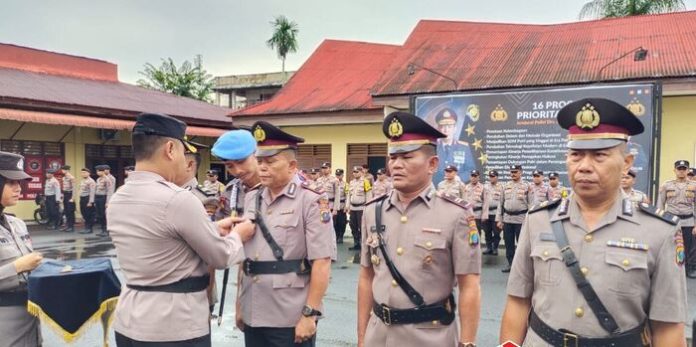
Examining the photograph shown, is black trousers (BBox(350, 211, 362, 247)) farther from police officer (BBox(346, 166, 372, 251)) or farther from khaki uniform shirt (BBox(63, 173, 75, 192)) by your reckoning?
khaki uniform shirt (BBox(63, 173, 75, 192))

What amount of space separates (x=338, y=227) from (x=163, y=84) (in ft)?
77.5

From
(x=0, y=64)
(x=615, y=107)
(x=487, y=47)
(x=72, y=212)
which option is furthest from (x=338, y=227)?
(x=0, y=64)

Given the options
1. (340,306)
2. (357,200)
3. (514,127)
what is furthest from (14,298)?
(514,127)

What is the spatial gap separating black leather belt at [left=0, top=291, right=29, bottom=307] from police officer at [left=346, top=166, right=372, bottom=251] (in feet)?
29.5

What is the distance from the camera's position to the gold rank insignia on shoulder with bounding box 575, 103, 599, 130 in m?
1.93

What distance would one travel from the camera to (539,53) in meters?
13.0

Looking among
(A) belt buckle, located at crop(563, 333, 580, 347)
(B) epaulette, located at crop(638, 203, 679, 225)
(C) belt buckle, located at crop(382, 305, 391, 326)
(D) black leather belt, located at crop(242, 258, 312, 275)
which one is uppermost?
(B) epaulette, located at crop(638, 203, 679, 225)

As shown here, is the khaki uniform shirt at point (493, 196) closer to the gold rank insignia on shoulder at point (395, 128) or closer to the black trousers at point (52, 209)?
the gold rank insignia on shoulder at point (395, 128)

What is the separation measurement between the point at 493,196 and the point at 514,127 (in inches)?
61.3

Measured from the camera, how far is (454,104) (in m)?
11.3

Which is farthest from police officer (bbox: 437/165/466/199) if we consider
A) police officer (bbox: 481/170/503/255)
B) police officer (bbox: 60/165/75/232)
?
police officer (bbox: 60/165/75/232)

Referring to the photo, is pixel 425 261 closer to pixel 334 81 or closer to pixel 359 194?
pixel 359 194

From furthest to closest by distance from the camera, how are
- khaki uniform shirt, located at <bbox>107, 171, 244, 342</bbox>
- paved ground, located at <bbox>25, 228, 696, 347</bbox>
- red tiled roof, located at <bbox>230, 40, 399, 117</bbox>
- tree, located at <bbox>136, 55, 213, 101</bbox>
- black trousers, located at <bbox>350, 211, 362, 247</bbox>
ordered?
1. tree, located at <bbox>136, 55, 213, 101</bbox>
2. red tiled roof, located at <bbox>230, 40, 399, 117</bbox>
3. black trousers, located at <bbox>350, 211, 362, 247</bbox>
4. paved ground, located at <bbox>25, 228, 696, 347</bbox>
5. khaki uniform shirt, located at <bbox>107, 171, 244, 342</bbox>

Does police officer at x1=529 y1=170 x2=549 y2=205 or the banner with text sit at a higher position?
the banner with text
